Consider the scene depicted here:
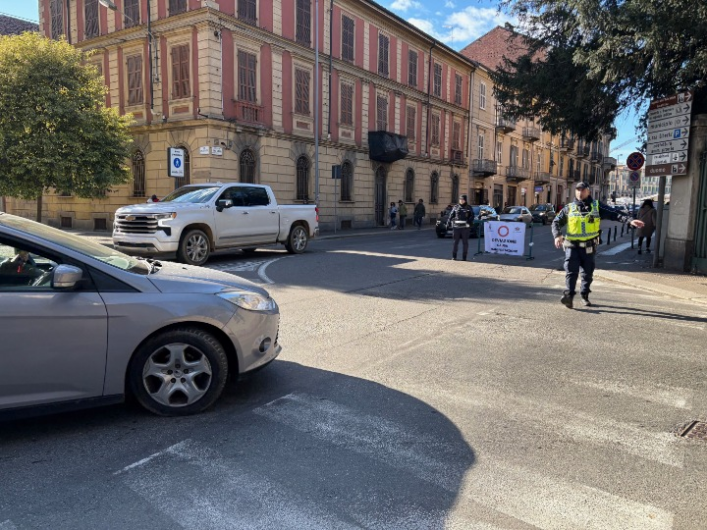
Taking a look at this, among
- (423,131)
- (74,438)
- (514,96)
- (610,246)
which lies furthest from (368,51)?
(74,438)

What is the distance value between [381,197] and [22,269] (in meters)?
28.9

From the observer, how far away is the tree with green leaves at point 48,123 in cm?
1789

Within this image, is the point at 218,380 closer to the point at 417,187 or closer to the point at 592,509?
the point at 592,509

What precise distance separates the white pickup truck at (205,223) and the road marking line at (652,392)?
29.6ft

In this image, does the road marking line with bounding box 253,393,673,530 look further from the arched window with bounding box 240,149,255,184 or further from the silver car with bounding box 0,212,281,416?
the arched window with bounding box 240,149,255,184

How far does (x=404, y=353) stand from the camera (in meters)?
5.40

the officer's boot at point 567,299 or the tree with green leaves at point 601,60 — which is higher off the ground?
the tree with green leaves at point 601,60

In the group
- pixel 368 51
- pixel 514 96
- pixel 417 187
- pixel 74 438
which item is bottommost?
pixel 74 438

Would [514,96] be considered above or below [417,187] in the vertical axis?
above

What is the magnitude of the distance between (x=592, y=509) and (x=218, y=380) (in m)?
2.53

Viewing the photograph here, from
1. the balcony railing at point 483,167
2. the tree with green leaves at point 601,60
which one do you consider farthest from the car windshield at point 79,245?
the balcony railing at point 483,167

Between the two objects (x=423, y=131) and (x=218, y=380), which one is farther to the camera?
(x=423, y=131)

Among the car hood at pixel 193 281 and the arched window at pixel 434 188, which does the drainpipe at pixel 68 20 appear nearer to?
the arched window at pixel 434 188

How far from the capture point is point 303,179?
26094 mm
